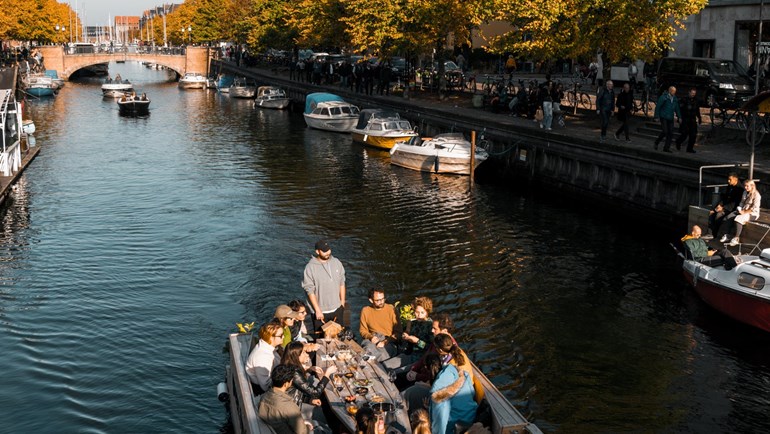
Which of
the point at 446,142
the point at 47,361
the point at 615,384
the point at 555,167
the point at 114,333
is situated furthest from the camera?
the point at 446,142

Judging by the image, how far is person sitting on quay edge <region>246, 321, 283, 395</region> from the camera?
13.8 meters

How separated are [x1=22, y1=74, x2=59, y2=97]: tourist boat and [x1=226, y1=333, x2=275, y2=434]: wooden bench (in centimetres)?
7606

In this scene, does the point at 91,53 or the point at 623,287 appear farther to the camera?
the point at 91,53

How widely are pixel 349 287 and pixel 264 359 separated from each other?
10.6 m

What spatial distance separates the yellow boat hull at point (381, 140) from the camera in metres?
47.6

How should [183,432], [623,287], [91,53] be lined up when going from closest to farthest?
[183,432]
[623,287]
[91,53]

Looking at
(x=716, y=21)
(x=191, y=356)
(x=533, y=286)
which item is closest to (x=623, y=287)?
(x=533, y=286)

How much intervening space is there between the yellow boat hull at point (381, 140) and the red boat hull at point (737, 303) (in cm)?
2554

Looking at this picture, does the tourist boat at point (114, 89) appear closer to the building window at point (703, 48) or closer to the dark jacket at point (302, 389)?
the building window at point (703, 48)

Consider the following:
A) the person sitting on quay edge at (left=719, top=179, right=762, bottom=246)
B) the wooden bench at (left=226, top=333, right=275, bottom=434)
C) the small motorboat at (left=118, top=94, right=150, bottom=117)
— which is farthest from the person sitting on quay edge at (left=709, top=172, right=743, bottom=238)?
the small motorboat at (left=118, top=94, right=150, bottom=117)

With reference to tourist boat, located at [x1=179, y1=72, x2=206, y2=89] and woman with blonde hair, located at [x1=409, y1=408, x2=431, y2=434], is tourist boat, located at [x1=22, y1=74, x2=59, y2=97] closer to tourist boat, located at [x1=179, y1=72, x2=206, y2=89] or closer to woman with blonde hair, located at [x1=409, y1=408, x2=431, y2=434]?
tourist boat, located at [x1=179, y1=72, x2=206, y2=89]

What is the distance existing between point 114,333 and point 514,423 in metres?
11.9

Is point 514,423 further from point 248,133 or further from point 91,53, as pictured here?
point 91,53

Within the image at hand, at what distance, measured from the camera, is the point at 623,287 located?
24.7 m
